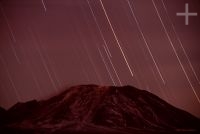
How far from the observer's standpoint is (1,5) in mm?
4375

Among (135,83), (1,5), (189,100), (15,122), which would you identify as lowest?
(189,100)

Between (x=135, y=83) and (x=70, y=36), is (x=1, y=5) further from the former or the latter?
(x=135, y=83)

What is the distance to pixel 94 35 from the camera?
4305mm

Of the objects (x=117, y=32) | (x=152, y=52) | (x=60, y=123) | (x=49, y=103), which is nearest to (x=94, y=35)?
(x=117, y=32)

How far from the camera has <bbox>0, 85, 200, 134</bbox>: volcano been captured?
3.16m

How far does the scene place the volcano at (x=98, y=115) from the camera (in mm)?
3162

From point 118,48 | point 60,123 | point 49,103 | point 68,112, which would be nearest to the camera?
point 60,123

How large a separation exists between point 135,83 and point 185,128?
111 cm

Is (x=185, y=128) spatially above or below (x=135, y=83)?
below

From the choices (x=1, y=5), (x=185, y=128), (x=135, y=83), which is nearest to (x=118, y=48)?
(x=135, y=83)

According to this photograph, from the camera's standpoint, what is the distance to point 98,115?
350 centimetres

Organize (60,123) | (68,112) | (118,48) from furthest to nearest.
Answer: (118,48) < (68,112) < (60,123)

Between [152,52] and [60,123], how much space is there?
1.71m

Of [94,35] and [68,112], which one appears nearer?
[68,112]
